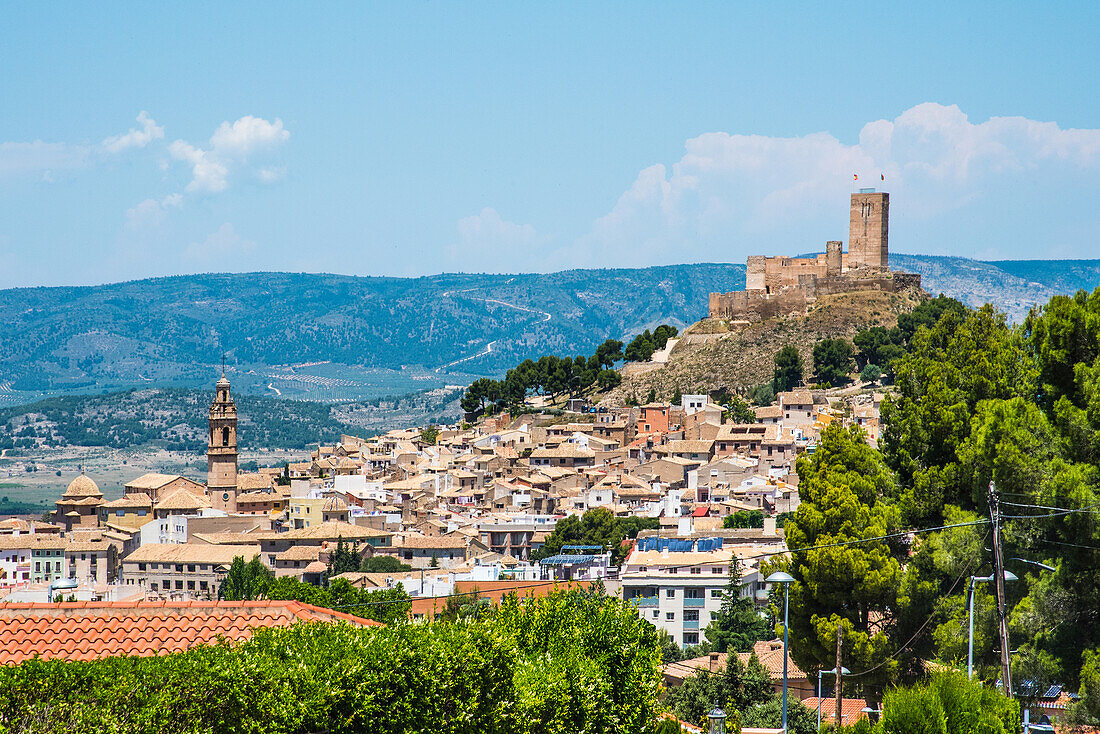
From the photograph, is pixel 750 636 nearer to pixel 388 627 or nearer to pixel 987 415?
pixel 987 415

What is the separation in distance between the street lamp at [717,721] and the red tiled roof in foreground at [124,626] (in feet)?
33.4

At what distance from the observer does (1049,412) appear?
2505 cm

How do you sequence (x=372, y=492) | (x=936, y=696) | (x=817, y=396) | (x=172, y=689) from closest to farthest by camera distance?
Answer: 1. (x=172, y=689)
2. (x=936, y=696)
3. (x=372, y=492)
4. (x=817, y=396)

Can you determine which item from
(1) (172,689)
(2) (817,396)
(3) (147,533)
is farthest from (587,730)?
(2) (817,396)

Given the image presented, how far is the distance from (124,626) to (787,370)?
283ft

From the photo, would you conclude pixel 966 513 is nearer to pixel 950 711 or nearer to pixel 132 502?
pixel 950 711

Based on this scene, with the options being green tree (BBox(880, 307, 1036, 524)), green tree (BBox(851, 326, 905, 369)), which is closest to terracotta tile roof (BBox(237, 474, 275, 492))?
green tree (BBox(851, 326, 905, 369))

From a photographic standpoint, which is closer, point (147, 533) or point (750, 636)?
point (750, 636)

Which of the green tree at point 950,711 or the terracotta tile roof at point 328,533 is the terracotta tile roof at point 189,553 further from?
the green tree at point 950,711

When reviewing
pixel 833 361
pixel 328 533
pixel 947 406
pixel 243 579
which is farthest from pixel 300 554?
pixel 947 406

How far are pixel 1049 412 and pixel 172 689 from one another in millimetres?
15546

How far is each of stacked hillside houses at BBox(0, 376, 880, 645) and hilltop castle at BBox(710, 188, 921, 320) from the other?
51.2 ft

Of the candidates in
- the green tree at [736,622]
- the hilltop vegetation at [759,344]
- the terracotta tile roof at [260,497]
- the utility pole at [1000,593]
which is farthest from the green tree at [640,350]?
the utility pole at [1000,593]

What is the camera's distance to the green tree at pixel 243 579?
2285 inches
